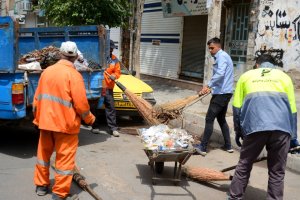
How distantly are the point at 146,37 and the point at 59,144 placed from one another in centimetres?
1322

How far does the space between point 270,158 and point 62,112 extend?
217 cm

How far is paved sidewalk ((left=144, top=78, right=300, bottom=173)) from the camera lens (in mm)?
6202

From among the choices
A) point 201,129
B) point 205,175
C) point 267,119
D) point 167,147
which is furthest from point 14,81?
point 201,129

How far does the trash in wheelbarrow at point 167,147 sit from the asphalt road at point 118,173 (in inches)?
10.8

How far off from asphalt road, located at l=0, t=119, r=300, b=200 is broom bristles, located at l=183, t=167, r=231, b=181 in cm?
→ 10

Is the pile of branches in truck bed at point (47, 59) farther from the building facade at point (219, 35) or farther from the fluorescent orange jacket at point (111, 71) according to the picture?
the building facade at point (219, 35)

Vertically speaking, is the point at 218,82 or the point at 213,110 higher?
the point at 218,82

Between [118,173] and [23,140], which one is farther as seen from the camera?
[23,140]

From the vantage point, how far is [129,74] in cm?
935

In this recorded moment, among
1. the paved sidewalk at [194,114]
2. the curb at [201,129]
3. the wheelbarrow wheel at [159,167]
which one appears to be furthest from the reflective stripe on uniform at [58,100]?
the paved sidewalk at [194,114]

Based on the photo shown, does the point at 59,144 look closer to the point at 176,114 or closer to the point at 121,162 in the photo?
the point at 121,162

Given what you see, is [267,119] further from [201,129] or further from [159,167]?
[201,129]

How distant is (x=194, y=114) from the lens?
30.5 feet

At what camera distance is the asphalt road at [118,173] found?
472cm
